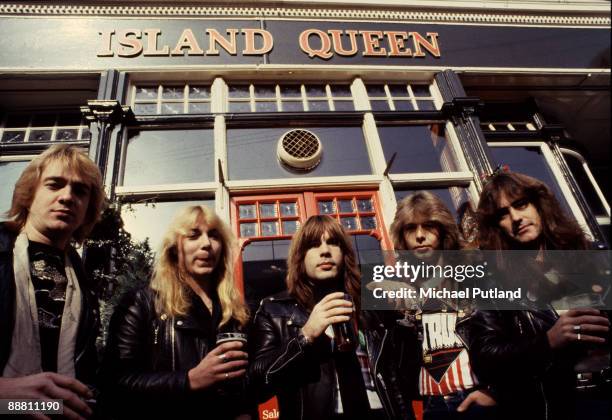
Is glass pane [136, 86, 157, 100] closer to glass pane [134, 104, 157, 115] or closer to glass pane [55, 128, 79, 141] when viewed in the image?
glass pane [134, 104, 157, 115]

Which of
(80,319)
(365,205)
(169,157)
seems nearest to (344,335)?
(80,319)

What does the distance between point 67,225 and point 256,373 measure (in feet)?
3.89

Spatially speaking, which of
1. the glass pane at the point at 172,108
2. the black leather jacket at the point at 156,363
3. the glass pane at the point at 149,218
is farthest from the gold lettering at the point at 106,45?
the black leather jacket at the point at 156,363

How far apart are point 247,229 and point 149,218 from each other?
1.28 metres

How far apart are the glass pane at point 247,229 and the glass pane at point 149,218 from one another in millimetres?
531

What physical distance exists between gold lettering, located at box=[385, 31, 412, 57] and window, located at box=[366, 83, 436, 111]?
1.96 ft

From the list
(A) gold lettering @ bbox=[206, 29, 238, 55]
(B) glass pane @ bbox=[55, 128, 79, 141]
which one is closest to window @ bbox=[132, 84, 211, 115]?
(A) gold lettering @ bbox=[206, 29, 238, 55]

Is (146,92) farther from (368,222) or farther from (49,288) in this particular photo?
(49,288)

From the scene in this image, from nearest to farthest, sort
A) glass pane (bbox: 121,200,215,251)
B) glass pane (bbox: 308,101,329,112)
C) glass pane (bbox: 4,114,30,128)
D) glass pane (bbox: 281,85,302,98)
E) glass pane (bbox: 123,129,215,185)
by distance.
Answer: glass pane (bbox: 121,200,215,251) → glass pane (bbox: 123,129,215,185) → glass pane (bbox: 4,114,30,128) → glass pane (bbox: 308,101,329,112) → glass pane (bbox: 281,85,302,98)

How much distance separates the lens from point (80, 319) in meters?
1.55

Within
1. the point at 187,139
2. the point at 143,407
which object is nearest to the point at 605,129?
the point at 187,139

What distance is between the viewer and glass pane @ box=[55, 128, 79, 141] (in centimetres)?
516

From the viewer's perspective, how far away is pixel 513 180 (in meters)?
2.00

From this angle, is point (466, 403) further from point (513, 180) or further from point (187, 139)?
point (187, 139)
